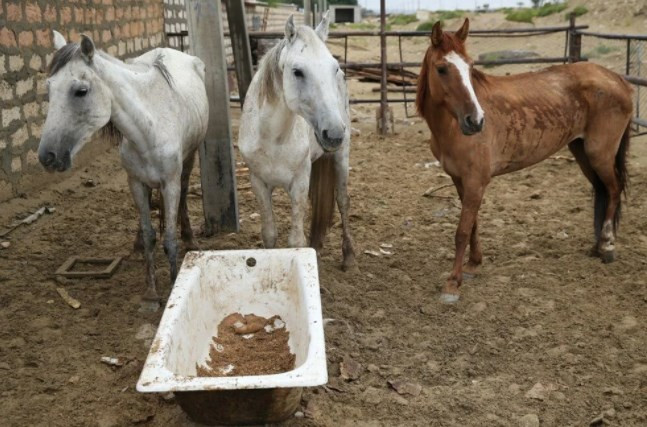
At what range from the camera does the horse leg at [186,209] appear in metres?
4.31

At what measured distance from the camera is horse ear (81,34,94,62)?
289cm

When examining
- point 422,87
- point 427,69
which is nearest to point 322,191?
point 422,87

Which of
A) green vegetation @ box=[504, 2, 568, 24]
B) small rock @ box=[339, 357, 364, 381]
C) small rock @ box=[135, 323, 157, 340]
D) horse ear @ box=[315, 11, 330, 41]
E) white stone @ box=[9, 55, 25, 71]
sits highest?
green vegetation @ box=[504, 2, 568, 24]

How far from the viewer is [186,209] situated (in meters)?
4.45

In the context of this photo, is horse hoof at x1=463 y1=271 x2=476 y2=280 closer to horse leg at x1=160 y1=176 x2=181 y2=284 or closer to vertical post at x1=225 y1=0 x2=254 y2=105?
horse leg at x1=160 y1=176 x2=181 y2=284

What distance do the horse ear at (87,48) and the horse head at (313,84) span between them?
0.94 meters

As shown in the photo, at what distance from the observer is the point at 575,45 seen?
8.21 m

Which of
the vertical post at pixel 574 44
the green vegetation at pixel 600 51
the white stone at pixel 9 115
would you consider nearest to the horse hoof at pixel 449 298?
the white stone at pixel 9 115

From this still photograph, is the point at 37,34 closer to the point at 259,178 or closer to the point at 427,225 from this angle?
the point at 259,178

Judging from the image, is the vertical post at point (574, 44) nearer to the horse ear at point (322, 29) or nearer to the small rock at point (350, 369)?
the horse ear at point (322, 29)

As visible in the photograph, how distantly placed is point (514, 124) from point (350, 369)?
6.38 ft

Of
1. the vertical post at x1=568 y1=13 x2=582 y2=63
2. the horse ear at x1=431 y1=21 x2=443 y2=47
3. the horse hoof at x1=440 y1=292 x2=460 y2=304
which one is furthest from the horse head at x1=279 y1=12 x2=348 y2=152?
the vertical post at x1=568 y1=13 x2=582 y2=63

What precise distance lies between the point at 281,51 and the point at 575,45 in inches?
253

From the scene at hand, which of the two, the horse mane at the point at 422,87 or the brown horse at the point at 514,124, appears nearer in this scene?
the brown horse at the point at 514,124
